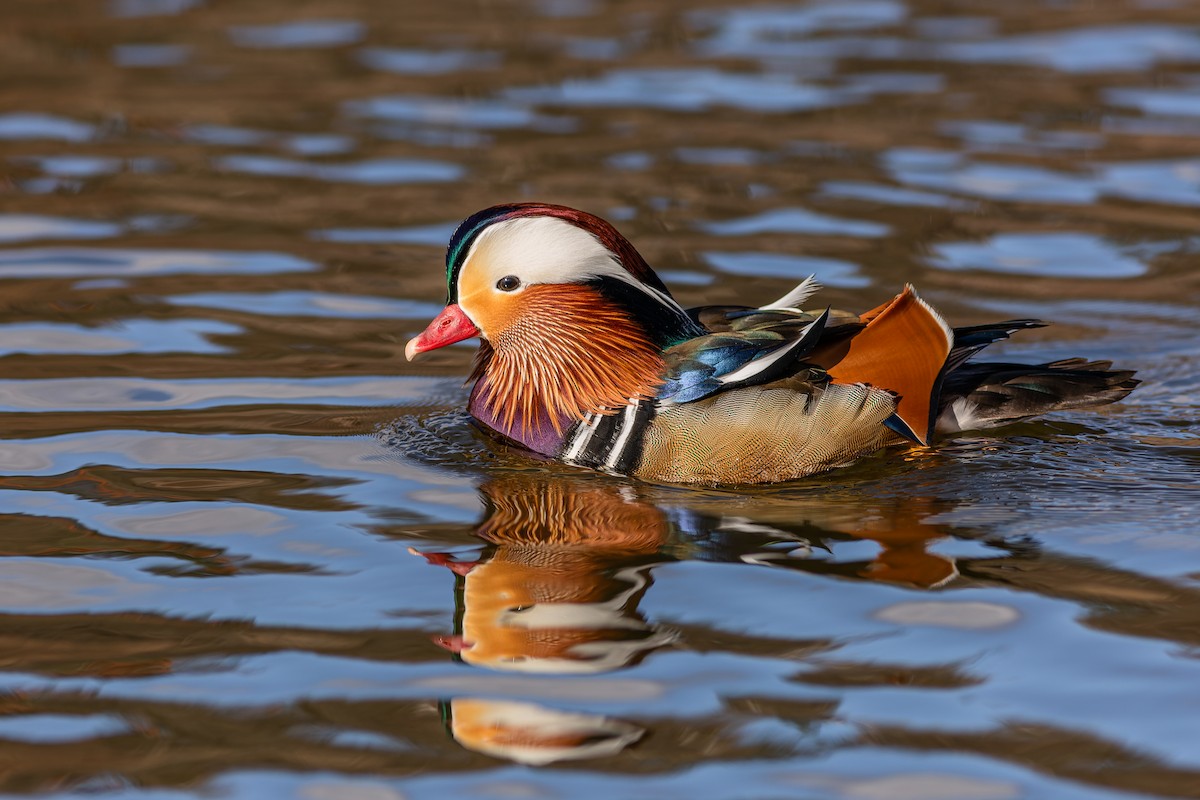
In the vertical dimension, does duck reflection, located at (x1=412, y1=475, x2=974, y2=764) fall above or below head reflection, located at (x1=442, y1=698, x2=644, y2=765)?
above

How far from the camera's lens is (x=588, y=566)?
5.01 metres

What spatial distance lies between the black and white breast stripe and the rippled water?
74 millimetres

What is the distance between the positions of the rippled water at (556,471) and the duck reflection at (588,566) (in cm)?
2

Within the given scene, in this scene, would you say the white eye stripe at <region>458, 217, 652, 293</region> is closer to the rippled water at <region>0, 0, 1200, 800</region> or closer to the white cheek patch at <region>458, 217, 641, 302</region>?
the white cheek patch at <region>458, 217, 641, 302</region>

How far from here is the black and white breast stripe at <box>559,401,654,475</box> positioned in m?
5.71

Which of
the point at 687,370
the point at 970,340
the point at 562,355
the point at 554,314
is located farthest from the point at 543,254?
the point at 970,340

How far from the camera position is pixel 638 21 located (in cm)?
1391

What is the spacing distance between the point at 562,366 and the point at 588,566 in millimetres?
1174

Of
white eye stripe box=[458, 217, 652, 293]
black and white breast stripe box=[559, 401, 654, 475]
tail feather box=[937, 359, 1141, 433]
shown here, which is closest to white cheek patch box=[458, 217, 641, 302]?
white eye stripe box=[458, 217, 652, 293]

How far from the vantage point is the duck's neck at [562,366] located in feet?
19.2

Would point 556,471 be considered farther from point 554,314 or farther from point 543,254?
point 543,254

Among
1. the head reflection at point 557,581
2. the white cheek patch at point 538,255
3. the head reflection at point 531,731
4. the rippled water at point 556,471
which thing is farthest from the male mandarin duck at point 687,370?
the head reflection at point 531,731

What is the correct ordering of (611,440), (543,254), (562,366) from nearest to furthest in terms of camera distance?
(611,440)
(543,254)
(562,366)

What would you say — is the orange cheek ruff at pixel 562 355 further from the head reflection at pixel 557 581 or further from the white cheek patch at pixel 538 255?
the head reflection at pixel 557 581
